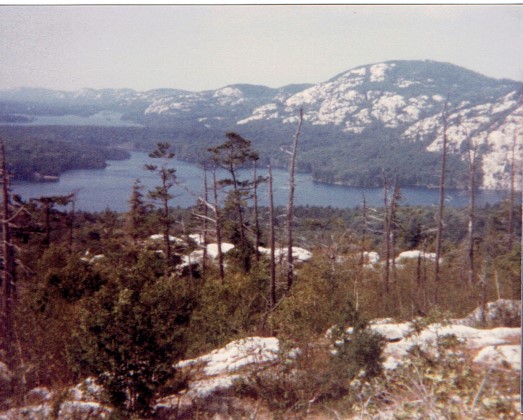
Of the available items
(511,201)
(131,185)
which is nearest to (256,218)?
(131,185)

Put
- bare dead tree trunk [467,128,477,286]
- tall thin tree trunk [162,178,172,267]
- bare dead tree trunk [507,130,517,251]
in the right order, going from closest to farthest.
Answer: bare dead tree trunk [507,130,517,251], bare dead tree trunk [467,128,477,286], tall thin tree trunk [162,178,172,267]

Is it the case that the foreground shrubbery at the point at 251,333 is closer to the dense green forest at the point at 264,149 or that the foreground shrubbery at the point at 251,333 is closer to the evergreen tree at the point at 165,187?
the evergreen tree at the point at 165,187

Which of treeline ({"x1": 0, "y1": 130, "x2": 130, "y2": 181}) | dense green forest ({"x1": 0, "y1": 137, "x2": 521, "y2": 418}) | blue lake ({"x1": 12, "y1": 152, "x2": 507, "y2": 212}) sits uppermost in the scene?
treeline ({"x1": 0, "y1": 130, "x2": 130, "y2": 181})

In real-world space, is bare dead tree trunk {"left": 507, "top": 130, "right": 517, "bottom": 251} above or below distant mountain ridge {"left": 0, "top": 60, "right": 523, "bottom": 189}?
below

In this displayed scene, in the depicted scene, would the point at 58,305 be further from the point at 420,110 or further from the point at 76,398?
the point at 420,110

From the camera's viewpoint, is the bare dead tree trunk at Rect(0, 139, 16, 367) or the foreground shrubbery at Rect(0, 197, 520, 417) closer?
the foreground shrubbery at Rect(0, 197, 520, 417)

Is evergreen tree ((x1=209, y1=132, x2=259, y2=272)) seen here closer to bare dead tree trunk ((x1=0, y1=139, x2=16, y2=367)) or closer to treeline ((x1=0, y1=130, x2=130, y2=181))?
treeline ((x1=0, y1=130, x2=130, y2=181))

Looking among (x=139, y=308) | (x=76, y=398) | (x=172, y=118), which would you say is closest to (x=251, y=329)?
(x=76, y=398)

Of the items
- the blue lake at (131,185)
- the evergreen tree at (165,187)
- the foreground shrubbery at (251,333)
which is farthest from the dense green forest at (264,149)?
the foreground shrubbery at (251,333)

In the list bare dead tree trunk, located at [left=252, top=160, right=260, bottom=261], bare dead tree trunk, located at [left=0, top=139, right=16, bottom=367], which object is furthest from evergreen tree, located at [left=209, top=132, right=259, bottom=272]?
bare dead tree trunk, located at [left=0, top=139, right=16, bottom=367]
